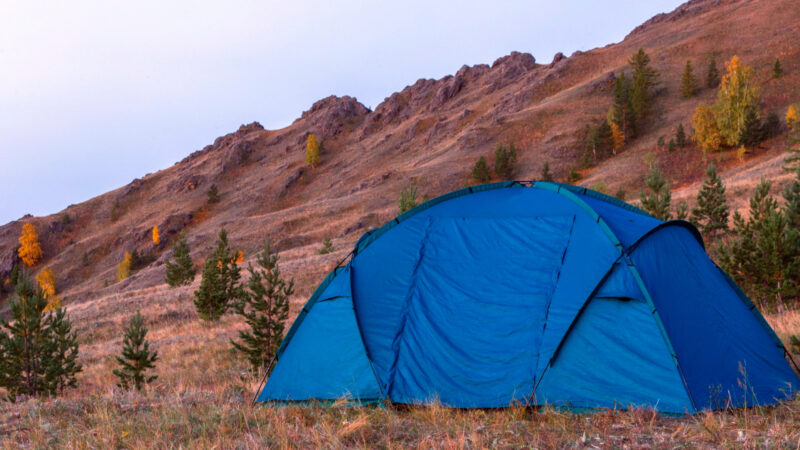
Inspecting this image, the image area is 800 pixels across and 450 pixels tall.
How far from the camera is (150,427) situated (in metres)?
4.62

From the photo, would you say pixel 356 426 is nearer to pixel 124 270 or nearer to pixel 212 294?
pixel 212 294

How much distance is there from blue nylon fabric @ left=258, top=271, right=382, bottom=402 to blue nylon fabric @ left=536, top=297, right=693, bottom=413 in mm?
2178

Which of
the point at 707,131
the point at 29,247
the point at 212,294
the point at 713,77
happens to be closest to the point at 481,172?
the point at 707,131

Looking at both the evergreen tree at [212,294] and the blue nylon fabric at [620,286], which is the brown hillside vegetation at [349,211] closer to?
the evergreen tree at [212,294]

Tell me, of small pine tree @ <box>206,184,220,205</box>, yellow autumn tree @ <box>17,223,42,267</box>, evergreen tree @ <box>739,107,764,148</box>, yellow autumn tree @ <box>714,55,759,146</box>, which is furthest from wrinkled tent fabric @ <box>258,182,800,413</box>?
yellow autumn tree @ <box>17,223,42,267</box>

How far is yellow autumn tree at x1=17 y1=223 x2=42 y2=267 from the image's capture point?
87.7 meters

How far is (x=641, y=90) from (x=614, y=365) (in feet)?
223

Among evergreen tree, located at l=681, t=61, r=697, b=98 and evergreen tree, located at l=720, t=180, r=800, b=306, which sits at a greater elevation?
evergreen tree, located at l=681, t=61, r=697, b=98

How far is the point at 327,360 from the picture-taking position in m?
6.18

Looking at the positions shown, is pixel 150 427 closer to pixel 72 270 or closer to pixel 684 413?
pixel 684 413

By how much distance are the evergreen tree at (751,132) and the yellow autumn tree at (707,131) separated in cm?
240

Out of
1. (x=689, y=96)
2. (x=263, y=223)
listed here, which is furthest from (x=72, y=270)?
(x=689, y=96)

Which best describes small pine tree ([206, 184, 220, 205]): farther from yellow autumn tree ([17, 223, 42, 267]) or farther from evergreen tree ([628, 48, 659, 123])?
evergreen tree ([628, 48, 659, 123])

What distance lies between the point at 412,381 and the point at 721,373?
346 centimetres
